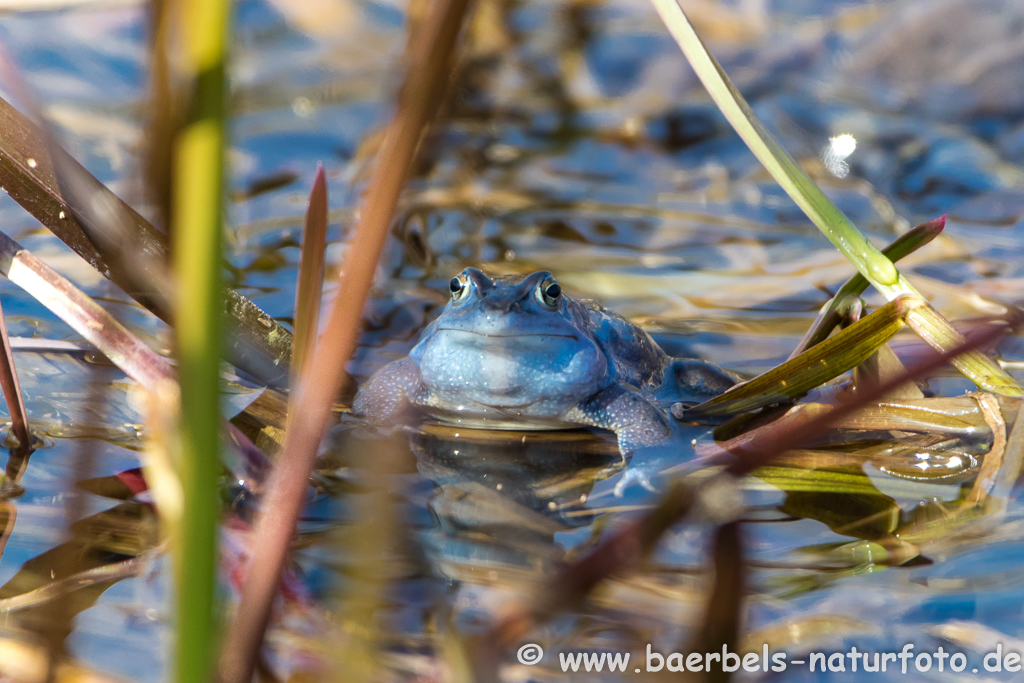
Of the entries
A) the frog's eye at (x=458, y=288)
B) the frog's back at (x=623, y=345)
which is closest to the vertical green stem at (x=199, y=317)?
the frog's eye at (x=458, y=288)

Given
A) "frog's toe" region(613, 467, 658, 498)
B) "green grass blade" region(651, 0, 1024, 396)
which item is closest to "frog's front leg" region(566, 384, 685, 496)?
"frog's toe" region(613, 467, 658, 498)

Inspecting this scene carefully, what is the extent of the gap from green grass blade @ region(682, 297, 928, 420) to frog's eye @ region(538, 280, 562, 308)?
0.69 m

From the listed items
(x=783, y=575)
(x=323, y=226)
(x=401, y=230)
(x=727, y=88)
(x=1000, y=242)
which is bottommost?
(x=783, y=575)

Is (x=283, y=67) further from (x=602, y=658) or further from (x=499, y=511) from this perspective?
(x=602, y=658)

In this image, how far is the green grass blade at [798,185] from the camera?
2289mm

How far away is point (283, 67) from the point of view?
7.00m

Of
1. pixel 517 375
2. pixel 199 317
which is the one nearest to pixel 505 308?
pixel 517 375

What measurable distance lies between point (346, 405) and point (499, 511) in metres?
0.96

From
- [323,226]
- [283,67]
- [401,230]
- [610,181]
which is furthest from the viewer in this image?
[283,67]

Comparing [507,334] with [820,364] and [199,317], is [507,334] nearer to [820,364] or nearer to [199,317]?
[820,364]

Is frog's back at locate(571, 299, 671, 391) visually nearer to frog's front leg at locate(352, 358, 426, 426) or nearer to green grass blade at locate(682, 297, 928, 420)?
green grass blade at locate(682, 297, 928, 420)

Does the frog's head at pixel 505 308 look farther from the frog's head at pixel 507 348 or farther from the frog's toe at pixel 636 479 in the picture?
the frog's toe at pixel 636 479

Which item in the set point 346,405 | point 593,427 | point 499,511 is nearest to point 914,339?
point 593,427

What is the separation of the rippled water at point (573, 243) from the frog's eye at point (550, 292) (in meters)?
0.56
